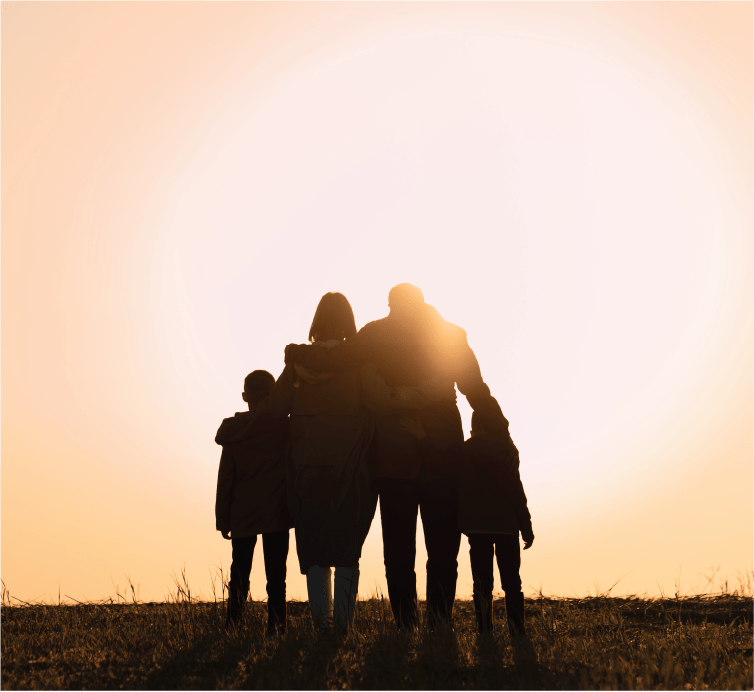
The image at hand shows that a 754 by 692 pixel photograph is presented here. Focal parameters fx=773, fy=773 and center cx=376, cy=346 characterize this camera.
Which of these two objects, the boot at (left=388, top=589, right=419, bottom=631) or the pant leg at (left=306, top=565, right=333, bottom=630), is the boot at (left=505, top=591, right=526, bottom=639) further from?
the pant leg at (left=306, top=565, right=333, bottom=630)

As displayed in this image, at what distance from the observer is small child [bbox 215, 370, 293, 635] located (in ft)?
17.2

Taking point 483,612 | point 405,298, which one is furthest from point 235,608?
point 405,298

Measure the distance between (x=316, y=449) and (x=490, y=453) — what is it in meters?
1.16

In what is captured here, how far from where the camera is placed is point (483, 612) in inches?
193

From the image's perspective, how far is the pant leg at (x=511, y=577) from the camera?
5008mm

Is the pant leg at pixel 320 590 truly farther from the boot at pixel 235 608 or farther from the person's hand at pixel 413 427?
the person's hand at pixel 413 427

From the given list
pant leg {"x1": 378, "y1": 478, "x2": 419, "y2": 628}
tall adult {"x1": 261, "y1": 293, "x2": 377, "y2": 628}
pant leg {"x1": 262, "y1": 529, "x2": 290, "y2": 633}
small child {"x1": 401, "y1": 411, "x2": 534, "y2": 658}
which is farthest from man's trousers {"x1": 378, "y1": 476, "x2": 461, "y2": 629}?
pant leg {"x1": 262, "y1": 529, "x2": 290, "y2": 633}

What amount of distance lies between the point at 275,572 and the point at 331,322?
174 centimetres

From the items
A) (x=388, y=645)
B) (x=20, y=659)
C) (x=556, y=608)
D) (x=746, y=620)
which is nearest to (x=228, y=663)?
(x=388, y=645)

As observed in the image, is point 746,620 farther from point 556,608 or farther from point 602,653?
point 602,653

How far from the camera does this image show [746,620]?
250 inches

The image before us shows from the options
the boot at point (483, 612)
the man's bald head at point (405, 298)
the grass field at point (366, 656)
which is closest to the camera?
the grass field at point (366, 656)

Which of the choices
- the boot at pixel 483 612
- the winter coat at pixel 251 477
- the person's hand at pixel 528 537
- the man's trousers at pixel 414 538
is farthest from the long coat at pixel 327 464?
the person's hand at pixel 528 537

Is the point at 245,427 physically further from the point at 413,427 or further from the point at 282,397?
the point at 413,427
